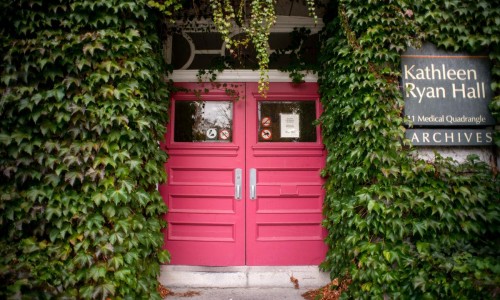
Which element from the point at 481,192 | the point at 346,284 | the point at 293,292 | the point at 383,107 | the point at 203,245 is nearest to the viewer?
the point at 481,192

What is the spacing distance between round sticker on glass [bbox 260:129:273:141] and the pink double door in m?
0.01

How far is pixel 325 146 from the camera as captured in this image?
4008mm

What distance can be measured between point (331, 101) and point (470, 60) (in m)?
1.53

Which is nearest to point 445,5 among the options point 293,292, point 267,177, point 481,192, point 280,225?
point 481,192

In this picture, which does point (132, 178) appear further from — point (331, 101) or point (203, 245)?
point (331, 101)

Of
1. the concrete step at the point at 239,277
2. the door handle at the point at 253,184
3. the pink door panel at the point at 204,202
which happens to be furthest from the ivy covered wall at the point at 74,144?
the door handle at the point at 253,184

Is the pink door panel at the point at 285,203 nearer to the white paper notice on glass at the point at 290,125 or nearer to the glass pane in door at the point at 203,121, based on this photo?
the white paper notice on glass at the point at 290,125

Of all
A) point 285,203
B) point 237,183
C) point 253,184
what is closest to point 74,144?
point 237,183

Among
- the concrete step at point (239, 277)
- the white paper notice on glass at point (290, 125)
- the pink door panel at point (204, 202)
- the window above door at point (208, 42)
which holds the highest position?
the window above door at point (208, 42)

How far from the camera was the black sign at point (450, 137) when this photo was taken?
3.21m

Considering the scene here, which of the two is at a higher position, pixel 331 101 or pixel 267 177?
pixel 331 101

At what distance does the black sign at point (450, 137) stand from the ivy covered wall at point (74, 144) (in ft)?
9.52

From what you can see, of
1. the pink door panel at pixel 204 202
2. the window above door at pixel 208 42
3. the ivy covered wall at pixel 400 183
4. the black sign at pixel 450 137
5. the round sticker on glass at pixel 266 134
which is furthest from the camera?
the window above door at pixel 208 42

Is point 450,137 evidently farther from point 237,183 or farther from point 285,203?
point 237,183
